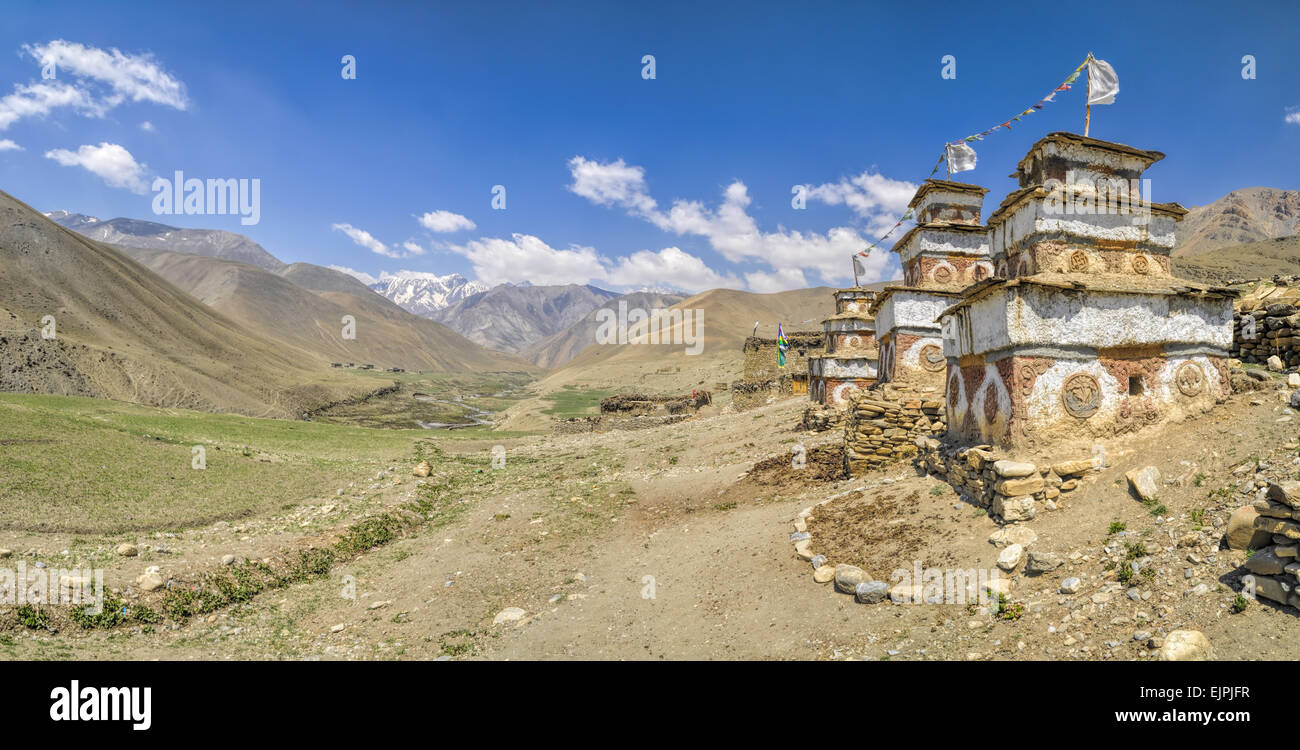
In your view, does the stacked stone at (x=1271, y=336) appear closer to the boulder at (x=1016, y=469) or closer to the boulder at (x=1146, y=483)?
the boulder at (x=1146, y=483)

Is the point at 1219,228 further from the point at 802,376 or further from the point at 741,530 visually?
the point at 741,530

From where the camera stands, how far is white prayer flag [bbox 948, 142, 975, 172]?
870 inches

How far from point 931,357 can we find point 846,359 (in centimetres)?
585

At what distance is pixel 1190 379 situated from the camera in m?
10.8

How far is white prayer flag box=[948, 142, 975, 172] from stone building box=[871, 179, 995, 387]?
2.10 metres

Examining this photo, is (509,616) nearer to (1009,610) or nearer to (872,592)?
(872,592)

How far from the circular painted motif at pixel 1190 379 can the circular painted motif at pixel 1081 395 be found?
177 cm

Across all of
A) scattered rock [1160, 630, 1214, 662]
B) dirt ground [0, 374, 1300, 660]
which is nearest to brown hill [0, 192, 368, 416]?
dirt ground [0, 374, 1300, 660]

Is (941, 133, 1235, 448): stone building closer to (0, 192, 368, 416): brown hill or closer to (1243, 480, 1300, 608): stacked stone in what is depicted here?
(1243, 480, 1300, 608): stacked stone

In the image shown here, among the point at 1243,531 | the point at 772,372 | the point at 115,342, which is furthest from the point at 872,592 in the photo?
the point at 115,342

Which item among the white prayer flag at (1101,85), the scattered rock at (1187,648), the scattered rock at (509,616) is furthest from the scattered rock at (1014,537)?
the white prayer flag at (1101,85)

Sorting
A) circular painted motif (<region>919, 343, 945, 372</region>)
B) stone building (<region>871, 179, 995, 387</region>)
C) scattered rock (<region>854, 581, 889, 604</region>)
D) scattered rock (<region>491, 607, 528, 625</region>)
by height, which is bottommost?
scattered rock (<region>491, 607, 528, 625</region>)

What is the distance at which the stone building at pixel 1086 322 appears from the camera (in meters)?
10.4
